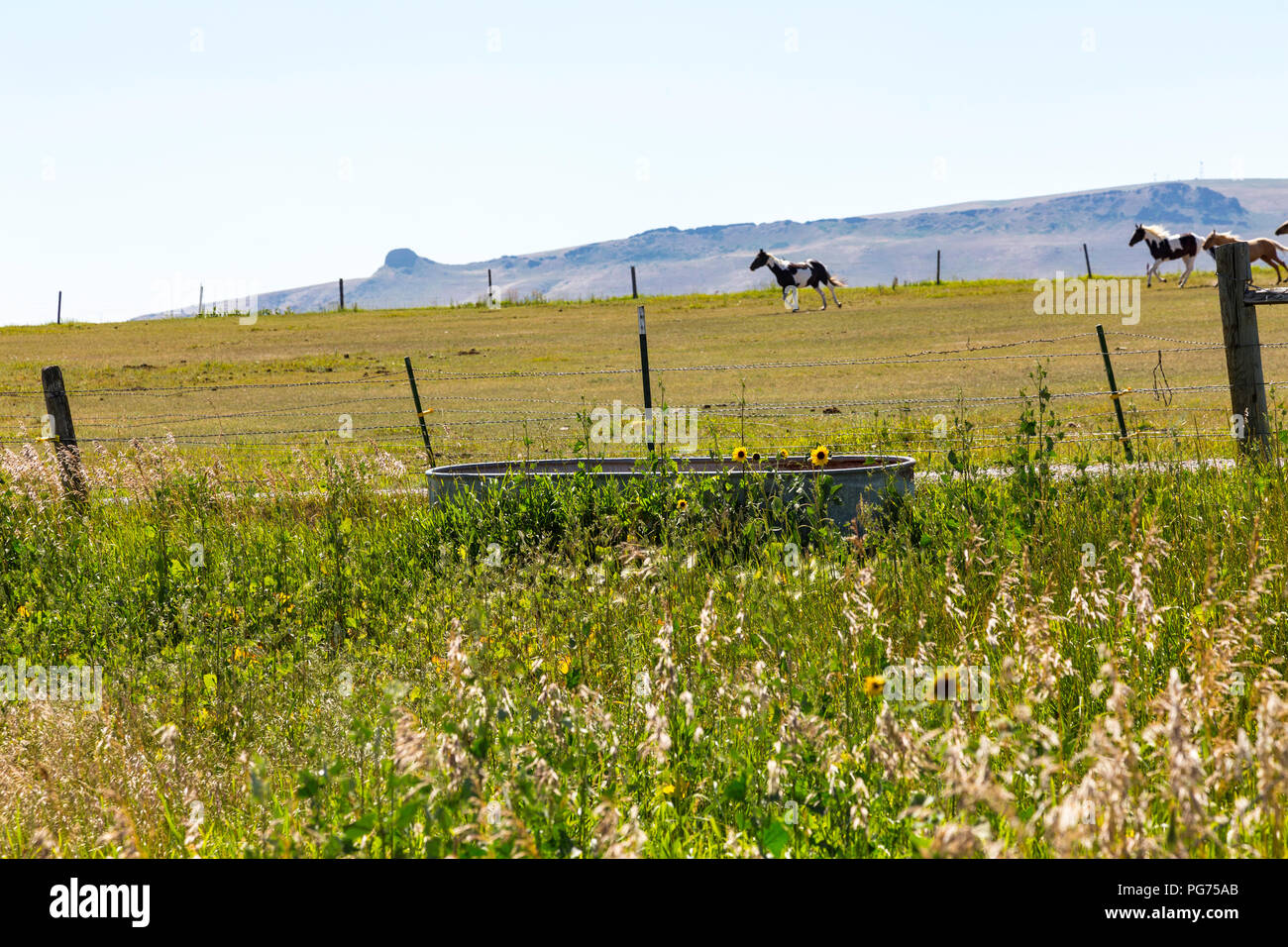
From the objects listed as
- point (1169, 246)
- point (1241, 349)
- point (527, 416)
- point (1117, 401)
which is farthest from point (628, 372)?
point (1169, 246)

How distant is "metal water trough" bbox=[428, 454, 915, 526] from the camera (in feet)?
22.9

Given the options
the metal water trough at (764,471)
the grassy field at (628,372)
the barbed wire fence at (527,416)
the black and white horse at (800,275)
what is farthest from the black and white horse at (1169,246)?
the metal water trough at (764,471)

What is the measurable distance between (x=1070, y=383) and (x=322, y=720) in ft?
52.2

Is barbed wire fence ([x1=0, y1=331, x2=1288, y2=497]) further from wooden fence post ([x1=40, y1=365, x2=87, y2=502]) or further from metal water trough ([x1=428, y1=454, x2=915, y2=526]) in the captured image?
metal water trough ([x1=428, y1=454, x2=915, y2=526])

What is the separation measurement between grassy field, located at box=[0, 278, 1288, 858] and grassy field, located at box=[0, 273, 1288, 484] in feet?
5.33

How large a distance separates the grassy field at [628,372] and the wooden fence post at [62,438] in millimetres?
838

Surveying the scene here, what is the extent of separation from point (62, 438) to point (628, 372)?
1360 centimetres

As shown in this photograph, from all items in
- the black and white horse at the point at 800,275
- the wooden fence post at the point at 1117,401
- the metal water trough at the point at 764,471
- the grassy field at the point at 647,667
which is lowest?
the grassy field at the point at 647,667

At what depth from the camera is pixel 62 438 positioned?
31.5 ft

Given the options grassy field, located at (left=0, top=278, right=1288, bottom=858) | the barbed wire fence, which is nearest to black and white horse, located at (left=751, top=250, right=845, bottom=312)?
the barbed wire fence

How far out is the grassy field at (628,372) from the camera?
13.2m

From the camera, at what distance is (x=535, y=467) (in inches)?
336

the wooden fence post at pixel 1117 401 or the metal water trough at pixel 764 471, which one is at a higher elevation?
the wooden fence post at pixel 1117 401

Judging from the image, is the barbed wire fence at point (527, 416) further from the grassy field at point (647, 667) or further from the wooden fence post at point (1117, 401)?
the grassy field at point (647, 667)
